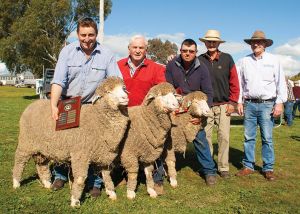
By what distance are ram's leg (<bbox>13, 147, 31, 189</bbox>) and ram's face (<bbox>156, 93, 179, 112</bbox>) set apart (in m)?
2.19

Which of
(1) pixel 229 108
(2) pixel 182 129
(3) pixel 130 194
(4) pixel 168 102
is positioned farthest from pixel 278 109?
(3) pixel 130 194

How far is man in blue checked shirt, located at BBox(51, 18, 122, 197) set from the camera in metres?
5.34

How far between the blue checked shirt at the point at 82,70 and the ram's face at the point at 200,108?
1422 millimetres

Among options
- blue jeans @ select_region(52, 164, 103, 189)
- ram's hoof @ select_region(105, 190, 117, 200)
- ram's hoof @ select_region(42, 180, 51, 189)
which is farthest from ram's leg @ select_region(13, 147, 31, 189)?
ram's hoof @ select_region(105, 190, 117, 200)

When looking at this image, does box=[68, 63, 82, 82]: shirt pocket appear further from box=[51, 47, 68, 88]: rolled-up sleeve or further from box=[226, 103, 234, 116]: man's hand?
box=[226, 103, 234, 116]: man's hand

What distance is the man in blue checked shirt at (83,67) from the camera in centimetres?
534

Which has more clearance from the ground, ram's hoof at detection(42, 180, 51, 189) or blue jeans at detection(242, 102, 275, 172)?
blue jeans at detection(242, 102, 275, 172)

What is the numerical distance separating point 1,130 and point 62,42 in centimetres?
3049

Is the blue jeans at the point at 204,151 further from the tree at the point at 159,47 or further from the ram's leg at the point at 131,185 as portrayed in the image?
the tree at the point at 159,47

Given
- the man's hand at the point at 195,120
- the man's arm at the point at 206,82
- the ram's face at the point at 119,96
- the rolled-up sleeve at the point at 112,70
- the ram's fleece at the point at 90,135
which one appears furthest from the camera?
the man's arm at the point at 206,82

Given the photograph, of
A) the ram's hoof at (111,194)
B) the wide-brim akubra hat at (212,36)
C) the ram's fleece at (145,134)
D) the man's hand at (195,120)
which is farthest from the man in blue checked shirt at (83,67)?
the wide-brim akubra hat at (212,36)

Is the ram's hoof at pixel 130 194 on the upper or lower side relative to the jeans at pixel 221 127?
lower

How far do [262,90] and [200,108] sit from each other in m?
1.48

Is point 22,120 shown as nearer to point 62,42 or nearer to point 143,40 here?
point 143,40
